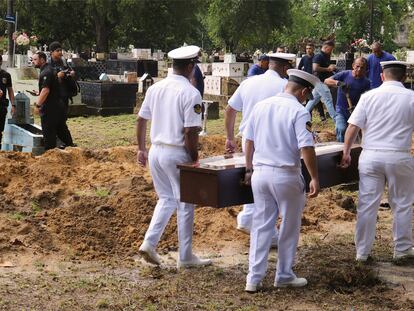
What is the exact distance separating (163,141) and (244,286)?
1.37 m

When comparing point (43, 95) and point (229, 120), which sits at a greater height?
point (229, 120)

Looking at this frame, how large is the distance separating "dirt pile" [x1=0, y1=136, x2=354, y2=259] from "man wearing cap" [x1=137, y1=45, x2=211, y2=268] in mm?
916

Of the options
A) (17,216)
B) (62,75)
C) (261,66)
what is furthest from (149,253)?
(62,75)

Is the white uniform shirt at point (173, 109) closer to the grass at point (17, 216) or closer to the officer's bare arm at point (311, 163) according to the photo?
the officer's bare arm at point (311, 163)

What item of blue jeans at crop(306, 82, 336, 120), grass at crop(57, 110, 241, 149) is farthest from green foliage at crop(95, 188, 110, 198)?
blue jeans at crop(306, 82, 336, 120)

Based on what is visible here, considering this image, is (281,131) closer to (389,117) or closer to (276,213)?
(276,213)

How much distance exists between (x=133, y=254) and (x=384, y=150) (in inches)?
99.9

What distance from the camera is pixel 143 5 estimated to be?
5447cm

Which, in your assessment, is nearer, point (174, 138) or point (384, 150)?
point (174, 138)

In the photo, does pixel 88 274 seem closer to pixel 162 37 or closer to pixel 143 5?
pixel 143 5

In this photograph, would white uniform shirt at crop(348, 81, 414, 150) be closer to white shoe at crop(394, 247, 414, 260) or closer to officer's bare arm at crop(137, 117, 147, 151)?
white shoe at crop(394, 247, 414, 260)

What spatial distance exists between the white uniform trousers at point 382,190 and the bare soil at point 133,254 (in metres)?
0.27

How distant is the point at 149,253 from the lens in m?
6.84

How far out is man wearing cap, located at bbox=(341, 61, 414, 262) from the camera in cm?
683
